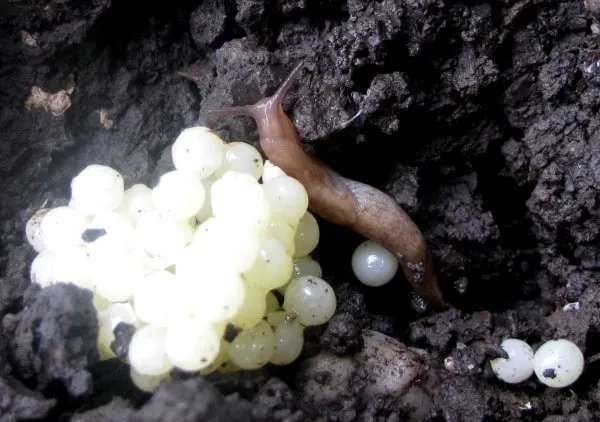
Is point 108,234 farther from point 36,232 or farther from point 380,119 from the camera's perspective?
point 380,119

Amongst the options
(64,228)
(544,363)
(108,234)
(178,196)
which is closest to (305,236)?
(178,196)

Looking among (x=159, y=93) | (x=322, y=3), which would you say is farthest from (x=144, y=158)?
(x=322, y=3)

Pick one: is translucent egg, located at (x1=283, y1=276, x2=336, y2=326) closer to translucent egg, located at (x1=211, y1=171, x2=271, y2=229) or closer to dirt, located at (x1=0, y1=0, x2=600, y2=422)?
dirt, located at (x1=0, y1=0, x2=600, y2=422)

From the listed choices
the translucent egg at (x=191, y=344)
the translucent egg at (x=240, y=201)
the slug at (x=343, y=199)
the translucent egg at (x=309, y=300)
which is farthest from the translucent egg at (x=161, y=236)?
the slug at (x=343, y=199)

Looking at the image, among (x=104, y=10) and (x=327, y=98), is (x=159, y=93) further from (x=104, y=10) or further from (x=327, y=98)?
(x=327, y=98)

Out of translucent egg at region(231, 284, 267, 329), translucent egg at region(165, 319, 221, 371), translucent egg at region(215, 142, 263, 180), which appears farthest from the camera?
translucent egg at region(215, 142, 263, 180)

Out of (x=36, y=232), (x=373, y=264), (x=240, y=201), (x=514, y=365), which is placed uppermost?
(x=240, y=201)

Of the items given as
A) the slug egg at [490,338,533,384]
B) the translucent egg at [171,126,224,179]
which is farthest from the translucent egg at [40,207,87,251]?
the slug egg at [490,338,533,384]
